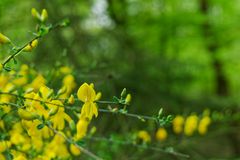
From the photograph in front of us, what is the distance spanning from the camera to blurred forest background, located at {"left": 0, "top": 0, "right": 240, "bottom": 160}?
436cm

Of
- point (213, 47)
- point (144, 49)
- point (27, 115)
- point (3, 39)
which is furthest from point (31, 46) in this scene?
point (213, 47)

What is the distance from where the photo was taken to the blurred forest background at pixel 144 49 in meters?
4.36

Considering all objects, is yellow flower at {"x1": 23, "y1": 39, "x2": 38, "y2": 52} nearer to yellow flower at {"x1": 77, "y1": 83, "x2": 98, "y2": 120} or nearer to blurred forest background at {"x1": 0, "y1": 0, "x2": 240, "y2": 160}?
yellow flower at {"x1": 77, "y1": 83, "x2": 98, "y2": 120}

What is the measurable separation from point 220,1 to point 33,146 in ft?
18.7

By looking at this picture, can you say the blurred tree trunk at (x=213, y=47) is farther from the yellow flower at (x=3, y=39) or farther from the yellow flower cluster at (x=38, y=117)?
the yellow flower at (x=3, y=39)

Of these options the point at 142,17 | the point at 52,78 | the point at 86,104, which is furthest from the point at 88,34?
the point at 86,104

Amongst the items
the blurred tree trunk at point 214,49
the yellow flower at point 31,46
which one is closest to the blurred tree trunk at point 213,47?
the blurred tree trunk at point 214,49

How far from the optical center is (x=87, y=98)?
1.48 metres

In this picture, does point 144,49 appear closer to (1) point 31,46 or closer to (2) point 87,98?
(2) point 87,98

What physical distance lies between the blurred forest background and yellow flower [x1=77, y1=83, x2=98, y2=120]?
1.56m

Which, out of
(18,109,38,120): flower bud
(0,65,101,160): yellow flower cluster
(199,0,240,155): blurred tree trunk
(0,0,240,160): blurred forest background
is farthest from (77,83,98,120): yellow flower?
(199,0,240,155): blurred tree trunk

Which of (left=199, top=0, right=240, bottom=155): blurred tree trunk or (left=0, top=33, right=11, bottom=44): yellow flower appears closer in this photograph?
(left=0, top=33, right=11, bottom=44): yellow flower

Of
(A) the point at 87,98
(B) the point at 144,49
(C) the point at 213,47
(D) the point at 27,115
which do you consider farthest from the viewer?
(C) the point at 213,47

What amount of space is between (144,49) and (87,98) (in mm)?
4503
